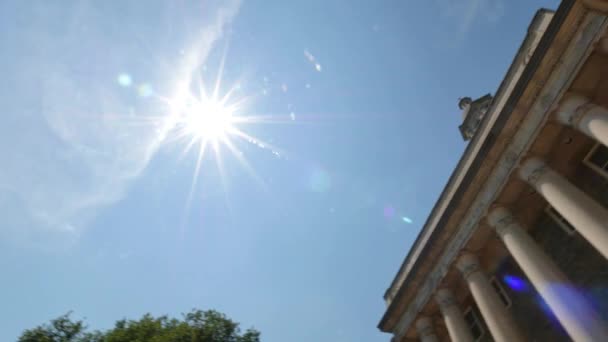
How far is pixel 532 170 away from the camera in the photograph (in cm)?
1222

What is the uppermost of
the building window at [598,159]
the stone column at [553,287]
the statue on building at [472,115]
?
the statue on building at [472,115]

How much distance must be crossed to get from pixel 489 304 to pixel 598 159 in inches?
267

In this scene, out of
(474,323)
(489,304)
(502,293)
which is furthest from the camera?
(474,323)

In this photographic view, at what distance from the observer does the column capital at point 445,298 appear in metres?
15.1

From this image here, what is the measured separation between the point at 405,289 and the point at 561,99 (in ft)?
36.6

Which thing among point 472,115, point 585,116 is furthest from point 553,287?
point 472,115

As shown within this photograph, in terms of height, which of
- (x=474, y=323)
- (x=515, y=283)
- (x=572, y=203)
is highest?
(x=515, y=283)

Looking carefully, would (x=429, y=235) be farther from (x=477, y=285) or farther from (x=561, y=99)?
(x=561, y=99)

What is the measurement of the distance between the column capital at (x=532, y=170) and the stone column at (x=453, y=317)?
20.9ft

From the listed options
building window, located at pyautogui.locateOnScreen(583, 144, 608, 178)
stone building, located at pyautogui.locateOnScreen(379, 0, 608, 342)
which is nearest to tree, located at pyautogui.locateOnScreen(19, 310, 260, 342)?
stone building, located at pyautogui.locateOnScreen(379, 0, 608, 342)

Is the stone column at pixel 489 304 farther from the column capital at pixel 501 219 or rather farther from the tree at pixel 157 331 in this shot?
the tree at pixel 157 331

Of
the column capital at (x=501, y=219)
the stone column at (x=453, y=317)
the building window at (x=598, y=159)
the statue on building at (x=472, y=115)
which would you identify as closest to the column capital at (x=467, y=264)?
the stone column at (x=453, y=317)

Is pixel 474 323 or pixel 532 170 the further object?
pixel 474 323

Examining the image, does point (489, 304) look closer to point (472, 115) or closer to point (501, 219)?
point (501, 219)
